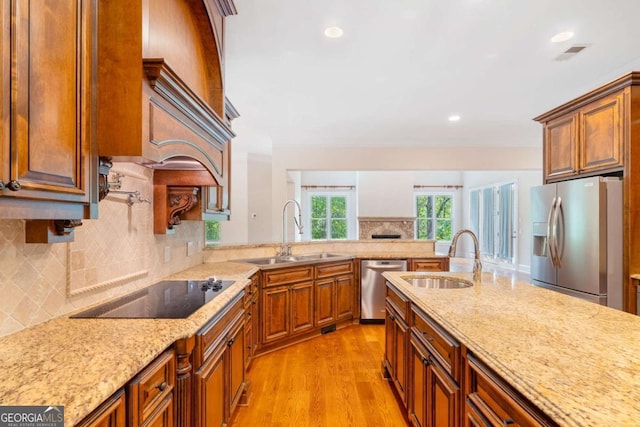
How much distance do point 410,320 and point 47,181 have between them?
181 centimetres

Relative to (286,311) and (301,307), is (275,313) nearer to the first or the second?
(286,311)

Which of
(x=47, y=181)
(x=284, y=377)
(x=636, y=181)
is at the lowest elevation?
(x=284, y=377)

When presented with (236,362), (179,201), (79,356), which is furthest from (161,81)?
(236,362)

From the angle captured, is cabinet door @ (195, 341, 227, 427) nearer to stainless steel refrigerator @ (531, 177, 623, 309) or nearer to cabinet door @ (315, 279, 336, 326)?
cabinet door @ (315, 279, 336, 326)

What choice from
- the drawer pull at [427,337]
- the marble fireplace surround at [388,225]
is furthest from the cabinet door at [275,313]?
the marble fireplace surround at [388,225]

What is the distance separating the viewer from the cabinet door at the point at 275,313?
316 cm

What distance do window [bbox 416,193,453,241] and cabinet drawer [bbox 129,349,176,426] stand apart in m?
9.14

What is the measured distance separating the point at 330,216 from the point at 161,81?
812 centimetres

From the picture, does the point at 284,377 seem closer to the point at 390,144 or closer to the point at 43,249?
the point at 43,249

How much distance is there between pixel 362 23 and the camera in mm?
2344

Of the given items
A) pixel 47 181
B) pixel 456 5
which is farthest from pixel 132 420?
pixel 456 5

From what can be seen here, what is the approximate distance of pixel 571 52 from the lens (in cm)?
277

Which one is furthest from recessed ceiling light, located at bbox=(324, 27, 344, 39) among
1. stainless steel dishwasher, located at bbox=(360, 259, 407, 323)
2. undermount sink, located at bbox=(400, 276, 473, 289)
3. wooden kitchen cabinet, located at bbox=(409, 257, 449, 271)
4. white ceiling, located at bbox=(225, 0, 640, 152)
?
wooden kitchen cabinet, located at bbox=(409, 257, 449, 271)

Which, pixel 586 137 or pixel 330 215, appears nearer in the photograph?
pixel 586 137
